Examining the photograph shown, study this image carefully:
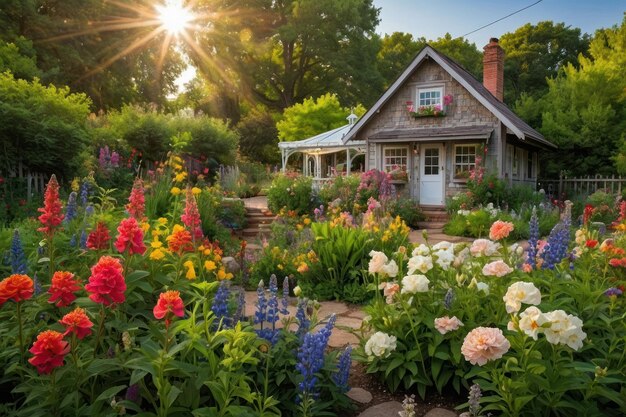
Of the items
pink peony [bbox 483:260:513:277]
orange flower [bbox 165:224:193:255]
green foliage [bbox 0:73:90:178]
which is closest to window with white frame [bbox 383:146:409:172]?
green foliage [bbox 0:73:90:178]

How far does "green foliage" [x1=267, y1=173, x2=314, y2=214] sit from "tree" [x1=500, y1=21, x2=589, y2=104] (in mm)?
24619

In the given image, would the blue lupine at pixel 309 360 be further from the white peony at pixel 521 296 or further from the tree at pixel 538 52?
the tree at pixel 538 52

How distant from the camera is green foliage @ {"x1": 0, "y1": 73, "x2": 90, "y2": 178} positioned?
24.5ft

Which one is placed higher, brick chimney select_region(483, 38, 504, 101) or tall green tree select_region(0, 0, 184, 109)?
tall green tree select_region(0, 0, 184, 109)

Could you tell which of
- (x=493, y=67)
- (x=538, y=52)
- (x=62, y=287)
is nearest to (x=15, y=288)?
(x=62, y=287)

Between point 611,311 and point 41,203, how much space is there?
7.78 m

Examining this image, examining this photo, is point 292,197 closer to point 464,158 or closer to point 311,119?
point 464,158

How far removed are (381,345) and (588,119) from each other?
729 inches

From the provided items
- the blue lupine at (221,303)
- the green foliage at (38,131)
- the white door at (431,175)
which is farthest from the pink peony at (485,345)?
the white door at (431,175)

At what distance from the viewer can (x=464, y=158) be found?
49.2 feet

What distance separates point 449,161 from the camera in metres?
15.1

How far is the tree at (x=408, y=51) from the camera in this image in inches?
1406

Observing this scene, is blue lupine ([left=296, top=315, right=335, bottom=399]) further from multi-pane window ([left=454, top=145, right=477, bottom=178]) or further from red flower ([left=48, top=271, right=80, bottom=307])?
multi-pane window ([left=454, top=145, right=477, bottom=178])

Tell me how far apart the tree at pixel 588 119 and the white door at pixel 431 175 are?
6.21 m
